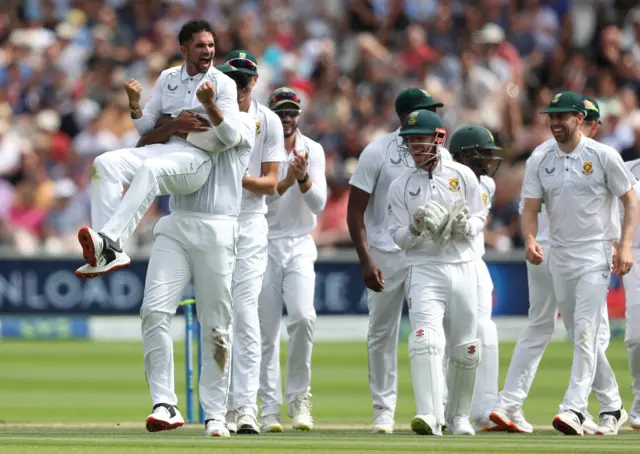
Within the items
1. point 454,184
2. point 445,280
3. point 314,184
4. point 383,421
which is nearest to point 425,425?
point 445,280

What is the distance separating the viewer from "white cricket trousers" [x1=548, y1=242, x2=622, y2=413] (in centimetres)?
889

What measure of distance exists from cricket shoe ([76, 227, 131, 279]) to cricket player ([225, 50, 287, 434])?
145 cm

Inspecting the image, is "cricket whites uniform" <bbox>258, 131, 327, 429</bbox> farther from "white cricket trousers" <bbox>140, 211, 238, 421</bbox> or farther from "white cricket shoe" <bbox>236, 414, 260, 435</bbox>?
"white cricket trousers" <bbox>140, 211, 238, 421</bbox>

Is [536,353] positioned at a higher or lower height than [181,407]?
higher

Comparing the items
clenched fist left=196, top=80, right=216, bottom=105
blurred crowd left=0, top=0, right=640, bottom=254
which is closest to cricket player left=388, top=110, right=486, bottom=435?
clenched fist left=196, top=80, right=216, bottom=105

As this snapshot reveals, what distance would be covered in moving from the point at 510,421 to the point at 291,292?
1710mm

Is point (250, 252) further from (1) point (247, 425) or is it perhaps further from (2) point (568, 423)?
(2) point (568, 423)

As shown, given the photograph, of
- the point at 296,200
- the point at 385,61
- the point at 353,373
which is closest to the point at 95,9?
the point at 385,61

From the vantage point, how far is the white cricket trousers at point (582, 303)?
889 centimetres

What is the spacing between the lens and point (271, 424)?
941 centimetres

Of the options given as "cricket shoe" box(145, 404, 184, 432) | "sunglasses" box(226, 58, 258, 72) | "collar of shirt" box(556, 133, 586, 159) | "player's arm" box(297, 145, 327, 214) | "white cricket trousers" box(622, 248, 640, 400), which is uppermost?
"sunglasses" box(226, 58, 258, 72)

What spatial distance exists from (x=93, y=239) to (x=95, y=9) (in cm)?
1489

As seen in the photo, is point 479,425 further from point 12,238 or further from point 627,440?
point 12,238

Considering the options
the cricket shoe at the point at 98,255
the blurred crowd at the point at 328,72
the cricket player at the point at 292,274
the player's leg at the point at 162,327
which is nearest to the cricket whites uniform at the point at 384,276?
the cricket player at the point at 292,274
